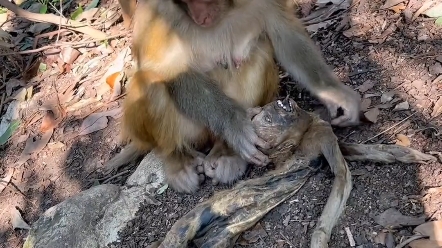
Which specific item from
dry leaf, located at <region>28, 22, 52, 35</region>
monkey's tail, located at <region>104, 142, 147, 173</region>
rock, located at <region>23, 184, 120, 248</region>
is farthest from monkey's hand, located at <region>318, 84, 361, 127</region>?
dry leaf, located at <region>28, 22, 52, 35</region>

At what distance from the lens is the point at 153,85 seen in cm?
422

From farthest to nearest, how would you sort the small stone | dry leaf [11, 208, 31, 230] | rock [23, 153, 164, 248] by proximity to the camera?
dry leaf [11, 208, 31, 230] → rock [23, 153, 164, 248] → the small stone

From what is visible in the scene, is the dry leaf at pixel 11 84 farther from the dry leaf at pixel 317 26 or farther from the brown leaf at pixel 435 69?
the brown leaf at pixel 435 69

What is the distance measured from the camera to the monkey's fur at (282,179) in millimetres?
3622

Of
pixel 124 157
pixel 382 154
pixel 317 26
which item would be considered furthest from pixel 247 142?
pixel 317 26

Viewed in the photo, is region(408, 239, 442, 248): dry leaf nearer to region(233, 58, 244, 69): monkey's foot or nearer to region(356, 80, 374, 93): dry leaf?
region(356, 80, 374, 93): dry leaf

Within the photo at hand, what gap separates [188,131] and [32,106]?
267 centimetres

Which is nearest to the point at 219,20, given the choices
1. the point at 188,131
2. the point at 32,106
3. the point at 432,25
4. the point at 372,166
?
the point at 188,131

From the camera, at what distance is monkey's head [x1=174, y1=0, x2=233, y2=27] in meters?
3.88

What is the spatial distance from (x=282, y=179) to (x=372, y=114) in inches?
33.6

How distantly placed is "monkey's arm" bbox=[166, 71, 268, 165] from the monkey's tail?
2.52ft

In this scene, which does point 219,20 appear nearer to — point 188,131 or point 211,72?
point 211,72

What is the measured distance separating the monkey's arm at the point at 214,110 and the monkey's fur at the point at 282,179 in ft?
0.32

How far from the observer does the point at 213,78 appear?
4367mm
